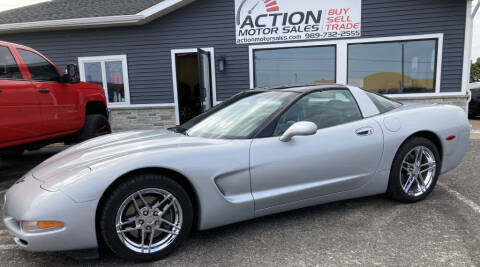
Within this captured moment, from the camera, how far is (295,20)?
8367 mm

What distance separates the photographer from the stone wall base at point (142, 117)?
9.15 m

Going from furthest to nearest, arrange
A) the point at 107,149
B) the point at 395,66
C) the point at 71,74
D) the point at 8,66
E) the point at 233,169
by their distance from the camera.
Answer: the point at 395,66
the point at 71,74
the point at 8,66
the point at 107,149
the point at 233,169

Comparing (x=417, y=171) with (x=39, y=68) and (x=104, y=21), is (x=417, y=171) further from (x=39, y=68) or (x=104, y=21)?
(x=104, y=21)

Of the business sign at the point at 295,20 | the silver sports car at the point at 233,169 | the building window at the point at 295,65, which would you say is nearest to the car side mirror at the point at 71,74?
the silver sports car at the point at 233,169

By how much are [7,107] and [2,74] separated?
482 millimetres

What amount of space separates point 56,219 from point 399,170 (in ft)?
9.60

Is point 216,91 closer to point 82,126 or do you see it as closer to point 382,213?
point 82,126

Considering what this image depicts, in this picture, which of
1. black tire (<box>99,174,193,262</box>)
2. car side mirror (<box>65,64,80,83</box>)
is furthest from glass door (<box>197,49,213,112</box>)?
black tire (<box>99,174,193,262</box>)

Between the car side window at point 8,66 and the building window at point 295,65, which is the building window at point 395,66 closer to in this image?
the building window at point 295,65

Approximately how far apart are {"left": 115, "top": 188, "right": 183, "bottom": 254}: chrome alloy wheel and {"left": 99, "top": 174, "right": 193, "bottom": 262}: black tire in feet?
0.07

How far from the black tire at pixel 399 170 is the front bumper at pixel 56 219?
2656 millimetres

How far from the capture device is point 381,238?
2479 millimetres

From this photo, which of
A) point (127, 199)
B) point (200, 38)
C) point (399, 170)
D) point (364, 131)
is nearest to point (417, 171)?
point (399, 170)

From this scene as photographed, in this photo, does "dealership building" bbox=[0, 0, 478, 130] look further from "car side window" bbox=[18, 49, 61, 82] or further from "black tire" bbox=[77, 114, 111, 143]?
"car side window" bbox=[18, 49, 61, 82]
